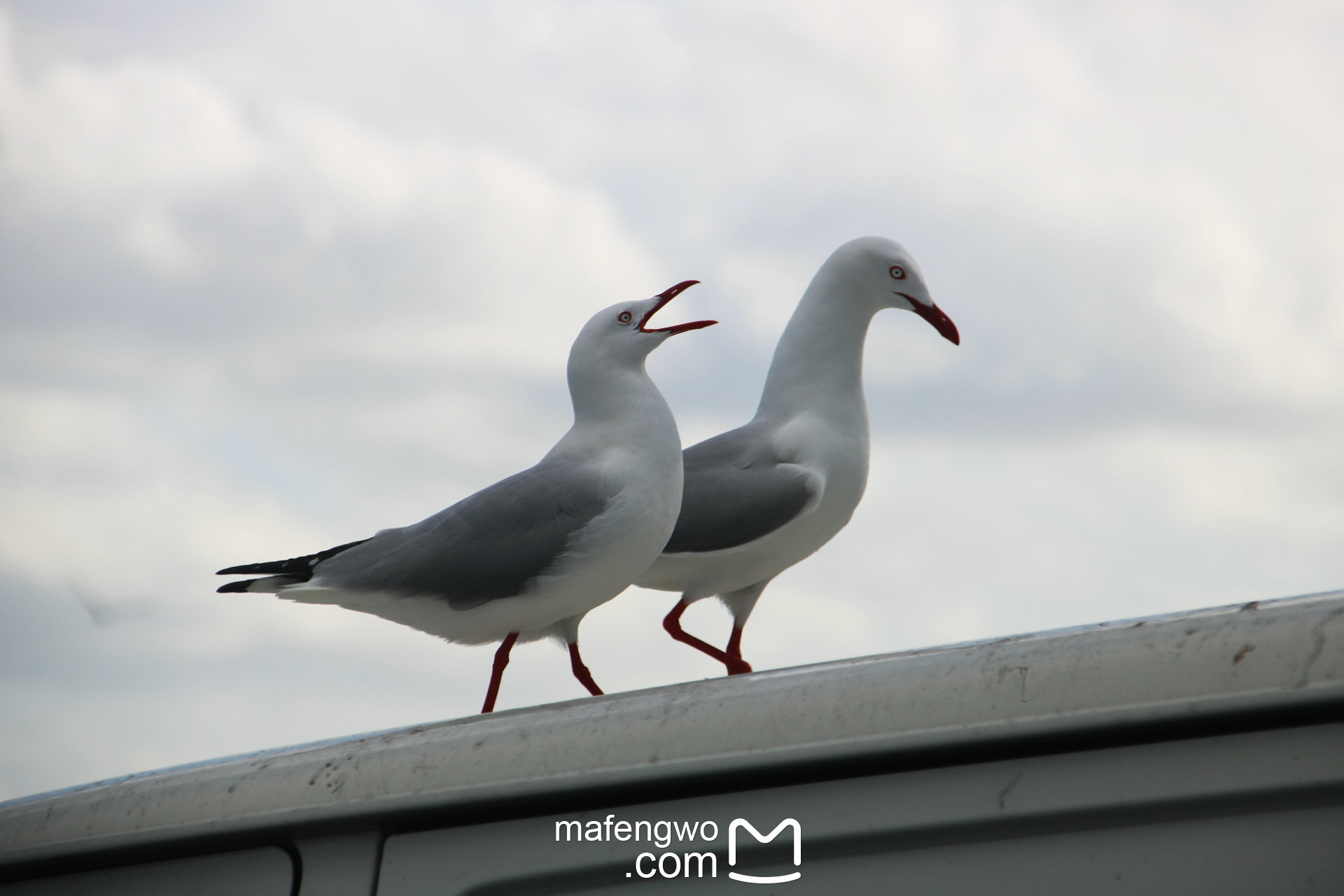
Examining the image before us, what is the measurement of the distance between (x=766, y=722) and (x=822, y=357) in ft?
12.0

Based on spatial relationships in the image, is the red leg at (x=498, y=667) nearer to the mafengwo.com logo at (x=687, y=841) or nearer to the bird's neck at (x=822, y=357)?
the bird's neck at (x=822, y=357)

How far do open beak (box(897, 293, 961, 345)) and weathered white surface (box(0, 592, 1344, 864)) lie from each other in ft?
11.5

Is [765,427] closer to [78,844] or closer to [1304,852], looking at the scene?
[78,844]

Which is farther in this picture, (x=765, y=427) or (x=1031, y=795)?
(x=765, y=427)

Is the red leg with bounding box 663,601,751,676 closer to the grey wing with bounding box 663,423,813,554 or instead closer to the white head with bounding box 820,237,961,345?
the grey wing with bounding box 663,423,813,554

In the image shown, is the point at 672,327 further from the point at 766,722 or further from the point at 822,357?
the point at 766,722

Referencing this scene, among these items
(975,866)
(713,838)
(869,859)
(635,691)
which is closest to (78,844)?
(635,691)

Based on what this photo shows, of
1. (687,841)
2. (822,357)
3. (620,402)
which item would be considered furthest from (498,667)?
(687,841)

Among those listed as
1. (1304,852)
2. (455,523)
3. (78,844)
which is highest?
(455,523)

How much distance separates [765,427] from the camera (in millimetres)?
5035

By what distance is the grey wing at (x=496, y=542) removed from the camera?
389cm

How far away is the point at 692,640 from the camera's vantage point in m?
5.17

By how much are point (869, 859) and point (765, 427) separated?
3646 mm

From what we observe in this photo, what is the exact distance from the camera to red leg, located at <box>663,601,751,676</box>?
5.09 metres
